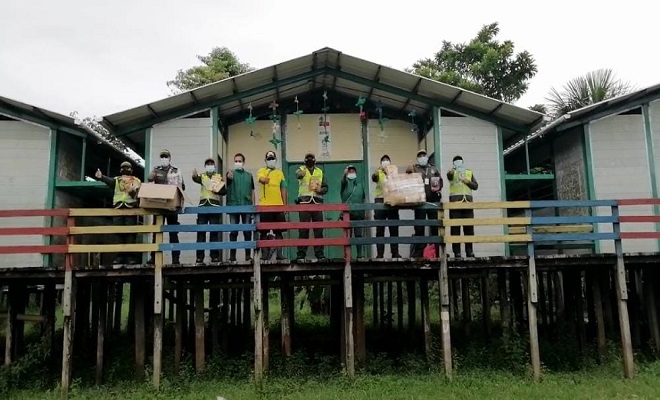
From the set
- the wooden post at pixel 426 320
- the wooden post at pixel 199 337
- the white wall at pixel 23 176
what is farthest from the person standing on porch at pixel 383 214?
the white wall at pixel 23 176

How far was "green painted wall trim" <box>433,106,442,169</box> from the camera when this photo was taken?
446 inches

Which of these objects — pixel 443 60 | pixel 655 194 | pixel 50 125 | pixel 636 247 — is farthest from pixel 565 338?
pixel 443 60

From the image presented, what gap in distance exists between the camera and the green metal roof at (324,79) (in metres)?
10.9

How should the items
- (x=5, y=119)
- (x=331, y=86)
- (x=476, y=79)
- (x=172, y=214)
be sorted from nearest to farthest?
(x=172, y=214) → (x=5, y=119) → (x=331, y=86) → (x=476, y=79)

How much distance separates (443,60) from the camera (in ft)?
72.2

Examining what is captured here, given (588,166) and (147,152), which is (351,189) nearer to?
(147,152)

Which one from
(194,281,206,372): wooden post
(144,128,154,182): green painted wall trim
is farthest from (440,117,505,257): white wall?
(144,128,154,182): green painted wall trim

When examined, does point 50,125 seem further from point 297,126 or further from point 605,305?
point 605,305

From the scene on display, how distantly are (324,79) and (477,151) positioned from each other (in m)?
3.25

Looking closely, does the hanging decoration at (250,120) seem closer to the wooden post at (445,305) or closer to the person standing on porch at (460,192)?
the person standing on porch at (460,192)

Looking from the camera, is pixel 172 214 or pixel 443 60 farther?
pixel 443 60

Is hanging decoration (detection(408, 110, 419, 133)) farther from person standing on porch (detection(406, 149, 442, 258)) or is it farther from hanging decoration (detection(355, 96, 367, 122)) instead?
person standing on porch (detection(406, 149, 442, 258))

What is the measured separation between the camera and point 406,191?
8.90 meters

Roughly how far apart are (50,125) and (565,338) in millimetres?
10225
